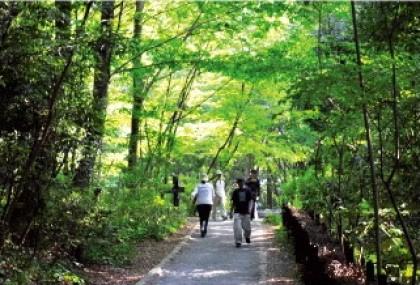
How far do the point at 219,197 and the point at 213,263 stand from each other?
31.6ft

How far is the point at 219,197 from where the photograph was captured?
20.7 m

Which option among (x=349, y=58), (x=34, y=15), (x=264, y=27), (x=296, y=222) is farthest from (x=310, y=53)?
(x=34, y=15)

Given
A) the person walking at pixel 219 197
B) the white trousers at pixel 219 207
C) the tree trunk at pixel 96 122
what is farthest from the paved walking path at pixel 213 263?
the white trousers at pixel 219 207

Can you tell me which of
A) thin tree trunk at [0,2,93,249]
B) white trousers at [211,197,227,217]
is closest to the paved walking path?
thin tree trunk at [0,2,93,249]

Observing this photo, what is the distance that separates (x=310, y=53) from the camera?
39.9 ft

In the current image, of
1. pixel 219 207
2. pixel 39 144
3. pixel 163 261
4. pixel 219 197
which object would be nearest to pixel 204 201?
pixel 163 261

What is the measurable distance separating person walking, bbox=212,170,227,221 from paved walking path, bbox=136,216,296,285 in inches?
179

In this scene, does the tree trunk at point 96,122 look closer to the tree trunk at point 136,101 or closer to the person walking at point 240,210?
the tree trunk at point 136,101

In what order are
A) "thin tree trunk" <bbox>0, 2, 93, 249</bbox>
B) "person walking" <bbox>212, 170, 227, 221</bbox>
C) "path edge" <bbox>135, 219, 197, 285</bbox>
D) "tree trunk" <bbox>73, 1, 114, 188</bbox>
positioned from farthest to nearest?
1. "person walking" <bbox>212, 170, 227, 221</bbox>
2. "path edge" <bbox>135, 219, 197, 285</bbox>
3. "tree trunk" <bbox>73, 1, 114, 188</bbox>
4. "thin tree trunk" <bbox>0, 2, 93, 249</bbox>

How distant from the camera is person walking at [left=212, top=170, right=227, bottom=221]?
794 inches

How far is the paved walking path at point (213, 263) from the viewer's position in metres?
9.38

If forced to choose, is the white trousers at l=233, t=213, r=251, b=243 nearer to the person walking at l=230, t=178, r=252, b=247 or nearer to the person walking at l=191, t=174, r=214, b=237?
the person walking at l=230, t=178, r=252, b=247

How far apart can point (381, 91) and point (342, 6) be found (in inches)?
194

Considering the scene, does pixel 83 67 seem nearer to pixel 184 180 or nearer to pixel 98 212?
pixel 98 212
